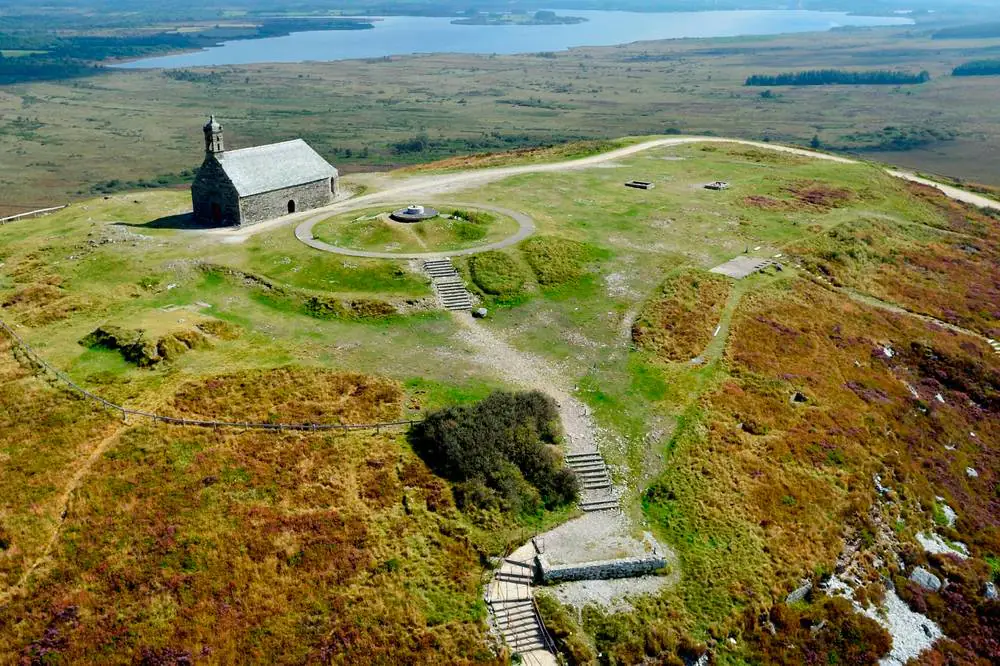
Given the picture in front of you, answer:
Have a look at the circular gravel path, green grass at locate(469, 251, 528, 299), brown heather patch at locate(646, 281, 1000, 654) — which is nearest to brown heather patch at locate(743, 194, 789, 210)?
brown heather patch at locate(646, 281, 1000, 654)

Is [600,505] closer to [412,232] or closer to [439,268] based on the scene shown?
[439,268]

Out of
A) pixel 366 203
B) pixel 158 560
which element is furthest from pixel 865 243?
pixel 158 560

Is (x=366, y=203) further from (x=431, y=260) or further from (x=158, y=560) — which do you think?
(x=158, y=560)

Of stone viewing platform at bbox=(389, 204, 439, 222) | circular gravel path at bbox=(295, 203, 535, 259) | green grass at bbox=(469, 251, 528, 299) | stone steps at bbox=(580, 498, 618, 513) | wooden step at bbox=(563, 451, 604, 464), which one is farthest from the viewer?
stone viewing platform at bbox=(389, 204, 439, 222)

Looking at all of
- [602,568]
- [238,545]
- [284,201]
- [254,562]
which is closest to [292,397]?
[238,545]

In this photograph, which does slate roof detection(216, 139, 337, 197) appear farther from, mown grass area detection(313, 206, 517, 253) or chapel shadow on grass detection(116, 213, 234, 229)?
mown grass area detection(313, 206, 517, 253)
